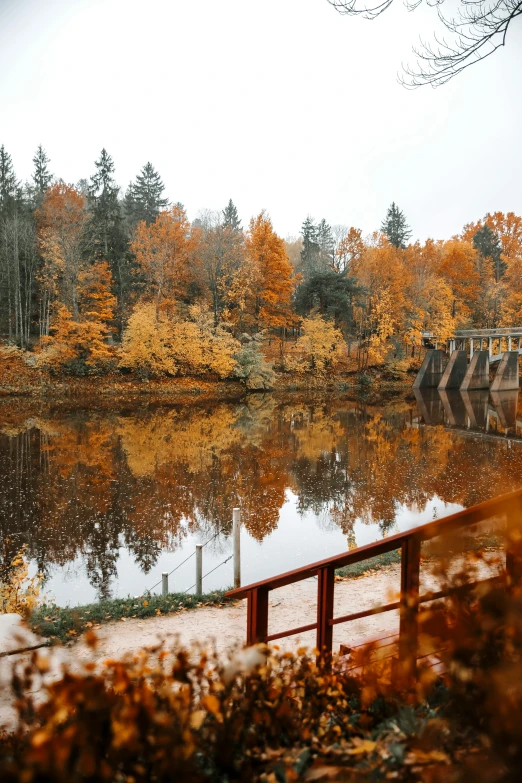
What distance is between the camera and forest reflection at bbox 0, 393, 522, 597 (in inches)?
428

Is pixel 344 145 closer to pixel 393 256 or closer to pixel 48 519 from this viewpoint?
pixel 393 256

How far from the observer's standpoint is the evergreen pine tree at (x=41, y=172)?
5006cm

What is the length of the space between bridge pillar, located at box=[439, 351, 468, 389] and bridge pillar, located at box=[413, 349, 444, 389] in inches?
43.9

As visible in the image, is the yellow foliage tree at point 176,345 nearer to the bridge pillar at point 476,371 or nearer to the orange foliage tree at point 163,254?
the orange foliage tree at point 163,254

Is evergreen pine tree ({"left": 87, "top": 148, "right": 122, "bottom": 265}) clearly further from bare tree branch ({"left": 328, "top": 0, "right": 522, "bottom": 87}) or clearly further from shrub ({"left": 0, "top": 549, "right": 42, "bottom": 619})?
bare tree branch ({"left": 328, "top": 0, "right": 522, "bottom": 87})

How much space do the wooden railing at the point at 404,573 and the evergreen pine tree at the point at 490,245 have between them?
61.6 meters

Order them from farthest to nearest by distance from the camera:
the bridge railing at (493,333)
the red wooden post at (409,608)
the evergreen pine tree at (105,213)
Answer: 1. the evergreen pine tree at (105,213)
2. the bridge railing at (493,333)
3. the red wooden post at (409,608)

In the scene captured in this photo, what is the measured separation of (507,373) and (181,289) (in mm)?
27022

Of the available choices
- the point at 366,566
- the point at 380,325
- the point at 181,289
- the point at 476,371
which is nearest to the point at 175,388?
the point at 181,289

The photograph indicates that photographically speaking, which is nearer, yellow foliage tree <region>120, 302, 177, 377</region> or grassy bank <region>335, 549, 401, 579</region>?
grassy bank <region>335, 549, 401, 579</region>

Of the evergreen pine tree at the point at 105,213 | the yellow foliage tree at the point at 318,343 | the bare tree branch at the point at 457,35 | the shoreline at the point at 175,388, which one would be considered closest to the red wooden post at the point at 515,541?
the bare tree branch at the point at 457,35

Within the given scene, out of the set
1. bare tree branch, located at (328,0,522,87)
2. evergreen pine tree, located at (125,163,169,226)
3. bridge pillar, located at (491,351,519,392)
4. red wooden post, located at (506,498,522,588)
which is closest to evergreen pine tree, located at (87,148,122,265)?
evergreen pine tree, located at (125,163,169,226)

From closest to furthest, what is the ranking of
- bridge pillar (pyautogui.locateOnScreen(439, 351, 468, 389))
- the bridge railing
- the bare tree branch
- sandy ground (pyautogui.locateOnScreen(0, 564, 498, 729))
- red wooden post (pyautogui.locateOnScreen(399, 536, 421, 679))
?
red wooden post (pyautogui.locateOnScreen(399, 536, 421, 679))
the bare tree branch
sandy ground (pyautogui.locateOnScreen(0, 564, 498, 729))
the bridge railing
bridge pillar (pyautogui.locateOnScreen(439, 351, 468, 389))

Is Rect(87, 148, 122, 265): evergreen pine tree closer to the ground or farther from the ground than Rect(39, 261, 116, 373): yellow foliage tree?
farther from the ground
